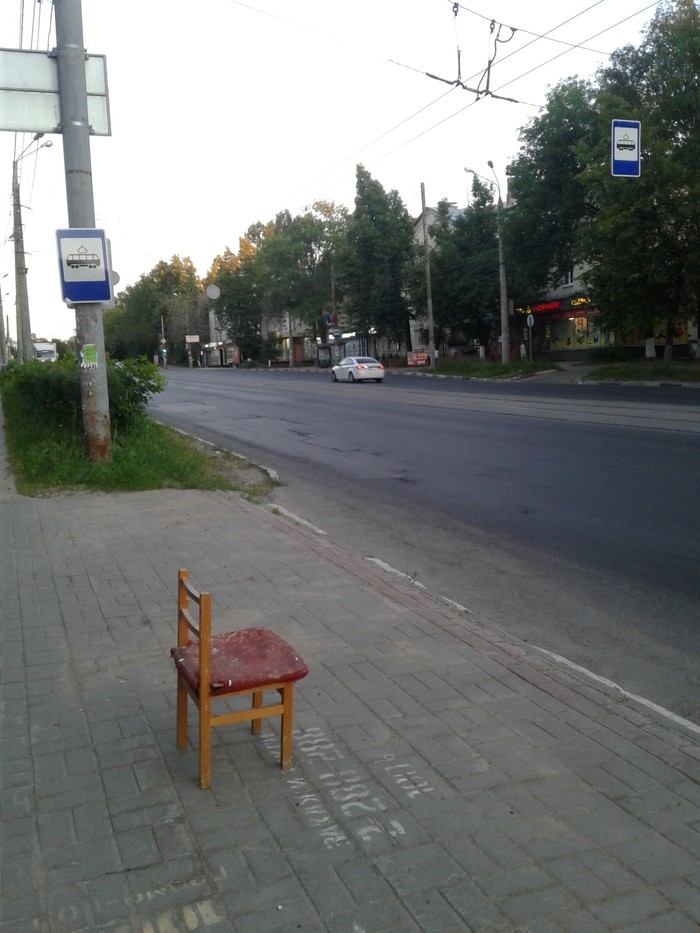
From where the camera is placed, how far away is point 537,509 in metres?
10.0

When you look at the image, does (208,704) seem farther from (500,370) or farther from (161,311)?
(161,311)

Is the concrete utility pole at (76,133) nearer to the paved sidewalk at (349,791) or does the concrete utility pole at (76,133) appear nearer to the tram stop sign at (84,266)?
the tram stop sign at (84,266)

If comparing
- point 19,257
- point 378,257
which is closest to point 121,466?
point 19,257

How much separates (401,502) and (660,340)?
3670cm

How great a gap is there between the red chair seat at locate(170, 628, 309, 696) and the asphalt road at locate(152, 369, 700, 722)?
225 cm

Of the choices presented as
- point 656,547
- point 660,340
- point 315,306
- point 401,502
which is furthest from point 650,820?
point 315,306

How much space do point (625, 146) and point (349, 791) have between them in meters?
15.0

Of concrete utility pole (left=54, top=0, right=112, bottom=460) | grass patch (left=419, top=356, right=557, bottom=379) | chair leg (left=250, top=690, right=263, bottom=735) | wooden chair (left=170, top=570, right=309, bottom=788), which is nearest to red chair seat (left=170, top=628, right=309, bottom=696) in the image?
wooden chair (left=170, top=570, right=309, bottom=788)

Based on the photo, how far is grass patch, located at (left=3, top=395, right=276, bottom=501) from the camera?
11086 mm

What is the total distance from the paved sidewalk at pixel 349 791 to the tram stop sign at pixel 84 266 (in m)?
5.72

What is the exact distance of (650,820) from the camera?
335 cm

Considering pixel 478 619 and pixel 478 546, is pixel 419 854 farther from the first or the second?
pixel 478 546

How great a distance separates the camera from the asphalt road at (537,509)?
596 cm

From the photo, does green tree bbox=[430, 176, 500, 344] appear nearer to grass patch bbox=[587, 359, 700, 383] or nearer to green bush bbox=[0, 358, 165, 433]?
grass patch bbox=[587, 359, 700, 383]
